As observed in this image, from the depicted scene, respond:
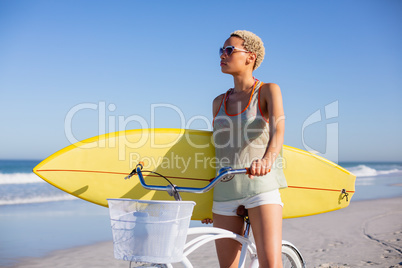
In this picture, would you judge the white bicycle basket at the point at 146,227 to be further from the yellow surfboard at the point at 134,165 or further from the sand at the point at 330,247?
the sand at the point at 330,247

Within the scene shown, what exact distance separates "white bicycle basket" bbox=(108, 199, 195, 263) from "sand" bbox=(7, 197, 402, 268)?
10.3 ft

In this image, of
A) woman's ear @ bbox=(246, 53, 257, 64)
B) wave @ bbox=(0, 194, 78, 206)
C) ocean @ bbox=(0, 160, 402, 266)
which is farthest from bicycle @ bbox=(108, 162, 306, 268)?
wave @ bbox=(0, 194, 78, 206)

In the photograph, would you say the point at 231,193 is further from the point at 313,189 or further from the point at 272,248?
the point at 313,189

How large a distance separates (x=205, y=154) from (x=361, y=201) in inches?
334

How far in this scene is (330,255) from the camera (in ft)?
16.1

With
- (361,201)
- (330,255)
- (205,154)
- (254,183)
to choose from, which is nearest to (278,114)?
(254,183)

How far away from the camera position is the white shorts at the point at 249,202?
206 centimetres

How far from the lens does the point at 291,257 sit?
273 centimetres

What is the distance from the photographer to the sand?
4.56 meters

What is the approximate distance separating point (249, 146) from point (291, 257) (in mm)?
1084

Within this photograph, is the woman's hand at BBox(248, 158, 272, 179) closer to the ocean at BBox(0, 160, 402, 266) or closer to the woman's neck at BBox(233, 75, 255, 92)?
the woman's neck at BBox(233, 75, 255, 92)

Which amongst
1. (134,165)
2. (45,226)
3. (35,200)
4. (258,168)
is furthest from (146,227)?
(35,200)

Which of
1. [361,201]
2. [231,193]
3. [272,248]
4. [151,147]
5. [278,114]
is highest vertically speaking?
[278,114]

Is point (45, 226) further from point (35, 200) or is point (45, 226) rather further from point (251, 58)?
point (251, 58)
